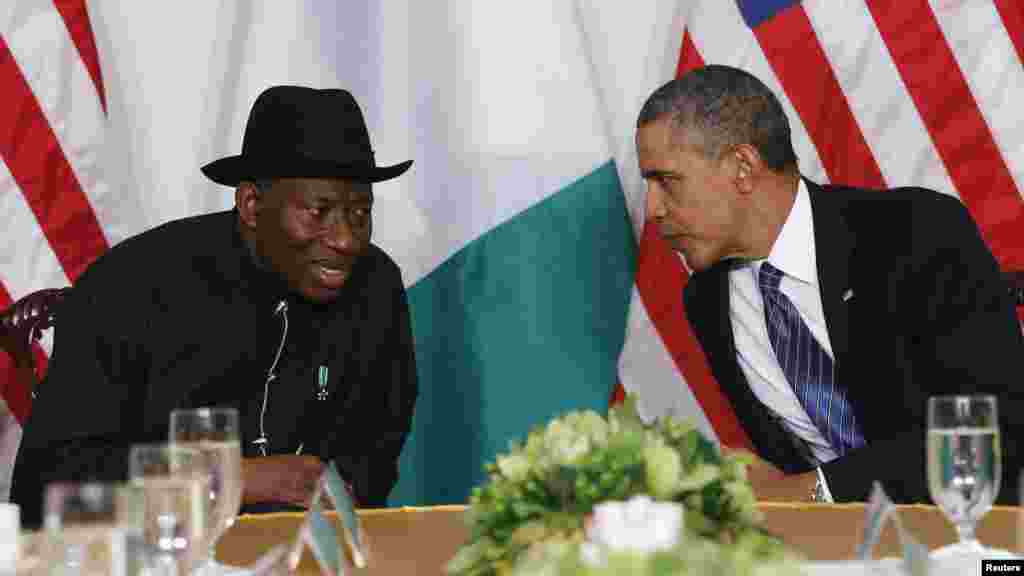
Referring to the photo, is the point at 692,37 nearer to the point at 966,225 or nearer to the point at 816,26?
the point at 816,26

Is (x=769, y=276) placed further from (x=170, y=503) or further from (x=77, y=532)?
(x=77, y=532)

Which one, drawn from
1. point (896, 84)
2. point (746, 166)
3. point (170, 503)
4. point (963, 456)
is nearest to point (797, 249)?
point (746, 166)

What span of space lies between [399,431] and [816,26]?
131cm

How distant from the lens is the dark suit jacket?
2770 mm

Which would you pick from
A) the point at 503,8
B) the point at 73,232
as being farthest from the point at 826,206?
the point at 73,232

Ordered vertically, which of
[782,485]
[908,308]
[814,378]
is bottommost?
[782,485]

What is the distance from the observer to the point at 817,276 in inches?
113

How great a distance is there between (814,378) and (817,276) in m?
0.18

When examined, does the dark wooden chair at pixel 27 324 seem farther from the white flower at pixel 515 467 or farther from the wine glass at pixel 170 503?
the white flower at pixel 515 467

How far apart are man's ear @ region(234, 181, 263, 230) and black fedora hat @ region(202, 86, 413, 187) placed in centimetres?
1

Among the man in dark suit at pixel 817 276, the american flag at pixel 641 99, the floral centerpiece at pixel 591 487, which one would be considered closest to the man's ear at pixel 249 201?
the american flag at pixel 641 99

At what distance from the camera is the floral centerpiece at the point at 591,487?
1.34 meters

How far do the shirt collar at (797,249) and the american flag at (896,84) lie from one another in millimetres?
650

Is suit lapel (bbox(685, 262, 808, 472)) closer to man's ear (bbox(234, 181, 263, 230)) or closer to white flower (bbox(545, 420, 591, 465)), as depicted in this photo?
man's ear (bbox(234, 181, 263, 230))
